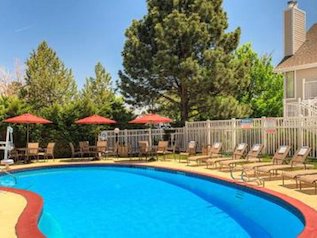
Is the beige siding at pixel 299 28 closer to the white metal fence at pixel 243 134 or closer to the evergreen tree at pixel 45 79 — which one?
the white metal fence at pixel 243 134

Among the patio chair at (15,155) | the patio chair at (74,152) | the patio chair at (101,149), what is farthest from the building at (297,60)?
the patio chair at (15,155)

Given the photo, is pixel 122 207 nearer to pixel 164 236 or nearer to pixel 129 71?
pixel 164 236

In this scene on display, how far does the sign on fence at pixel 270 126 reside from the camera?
16986mm

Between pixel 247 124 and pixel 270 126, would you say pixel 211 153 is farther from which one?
pixel 270 126

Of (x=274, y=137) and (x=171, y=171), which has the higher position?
(x=274, y=137)

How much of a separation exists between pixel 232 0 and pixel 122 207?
21.0 m

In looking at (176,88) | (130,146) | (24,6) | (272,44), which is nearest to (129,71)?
(176,88)

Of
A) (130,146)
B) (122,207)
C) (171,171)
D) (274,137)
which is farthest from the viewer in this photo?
(130,146)

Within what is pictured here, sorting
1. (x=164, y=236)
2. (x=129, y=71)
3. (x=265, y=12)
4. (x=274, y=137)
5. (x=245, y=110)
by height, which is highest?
(x=265, y=12)

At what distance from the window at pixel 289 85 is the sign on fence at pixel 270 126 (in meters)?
6.89

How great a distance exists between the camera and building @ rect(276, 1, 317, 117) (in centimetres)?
2228

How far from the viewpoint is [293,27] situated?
24.6 m

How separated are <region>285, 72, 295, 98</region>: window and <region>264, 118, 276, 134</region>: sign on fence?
6.89m

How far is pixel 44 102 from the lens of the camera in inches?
1534
